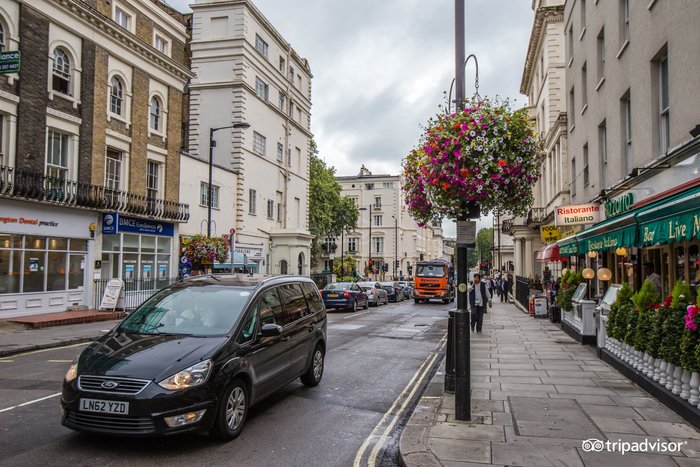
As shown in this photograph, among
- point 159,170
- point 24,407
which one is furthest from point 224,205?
point 24,407

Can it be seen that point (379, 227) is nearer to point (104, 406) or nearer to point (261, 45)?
point (261, 45)

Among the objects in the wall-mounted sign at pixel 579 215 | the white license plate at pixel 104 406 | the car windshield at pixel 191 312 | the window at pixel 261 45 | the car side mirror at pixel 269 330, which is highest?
the window at pixel 261 45

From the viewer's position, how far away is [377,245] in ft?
286

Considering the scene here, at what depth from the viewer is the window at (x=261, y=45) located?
3388 cm

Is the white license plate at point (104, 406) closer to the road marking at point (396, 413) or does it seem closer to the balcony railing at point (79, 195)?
the road marking at point (396, 413)

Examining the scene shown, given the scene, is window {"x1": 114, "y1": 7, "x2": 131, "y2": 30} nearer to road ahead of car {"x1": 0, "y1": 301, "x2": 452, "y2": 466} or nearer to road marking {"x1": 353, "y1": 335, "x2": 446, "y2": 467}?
road ahead of car {"x1": 0, "y1": 301, "x2": 452, "y2": 466}

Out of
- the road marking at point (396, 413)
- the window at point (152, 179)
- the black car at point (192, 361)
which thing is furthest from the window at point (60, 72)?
the road marking at point (396, 413)

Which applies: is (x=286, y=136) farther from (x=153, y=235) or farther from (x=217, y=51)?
(x=153, y=235)

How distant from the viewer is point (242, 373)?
228 inches

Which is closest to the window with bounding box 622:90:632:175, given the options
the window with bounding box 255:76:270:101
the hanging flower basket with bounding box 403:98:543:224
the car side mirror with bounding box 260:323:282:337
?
the hanging flower basket with bounding box 403:98:543:224

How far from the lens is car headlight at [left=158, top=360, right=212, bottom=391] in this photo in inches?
196

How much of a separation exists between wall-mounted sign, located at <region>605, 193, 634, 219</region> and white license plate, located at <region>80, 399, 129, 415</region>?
38.1ft

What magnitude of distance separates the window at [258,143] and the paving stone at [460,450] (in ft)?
98.1

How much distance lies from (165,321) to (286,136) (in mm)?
33742
